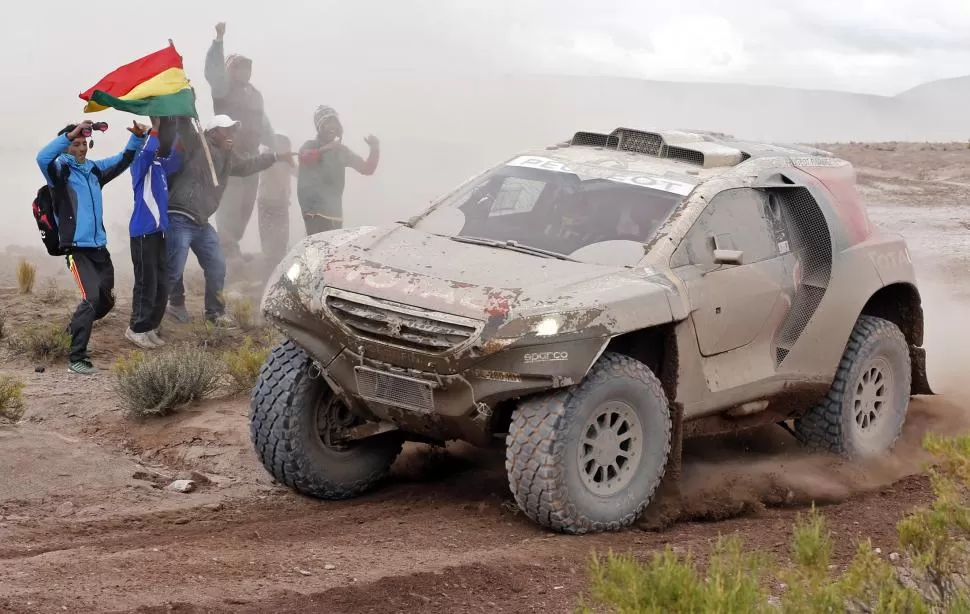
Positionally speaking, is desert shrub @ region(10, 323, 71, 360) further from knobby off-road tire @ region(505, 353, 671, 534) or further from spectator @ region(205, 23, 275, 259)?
knobby off-road tire @ region(505, 353, 671, 534)

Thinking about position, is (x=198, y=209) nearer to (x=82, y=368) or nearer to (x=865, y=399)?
(x=82, y=368)

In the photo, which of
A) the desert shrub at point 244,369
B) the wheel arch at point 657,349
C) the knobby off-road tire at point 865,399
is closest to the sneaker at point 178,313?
the desert shrub at point 244,369

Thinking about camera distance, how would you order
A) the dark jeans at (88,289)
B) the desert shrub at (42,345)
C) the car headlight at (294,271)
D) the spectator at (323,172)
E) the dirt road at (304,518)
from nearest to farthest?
the dirt road at (304,518), the car headlight at (294,271), the dark jeans at (88,289), the desert shrub at (42,345), the spectator at (323,172)

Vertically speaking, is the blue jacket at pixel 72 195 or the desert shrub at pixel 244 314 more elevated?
the blue jacket at pixel 72 195

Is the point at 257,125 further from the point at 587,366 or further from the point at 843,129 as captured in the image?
the point at 843,129

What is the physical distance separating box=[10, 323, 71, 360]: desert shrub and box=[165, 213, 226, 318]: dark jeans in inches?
56.9

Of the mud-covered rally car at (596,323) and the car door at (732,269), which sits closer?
the mud-covered rally car at (596,323)

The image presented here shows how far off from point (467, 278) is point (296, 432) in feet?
4.31

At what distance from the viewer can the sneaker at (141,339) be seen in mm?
11336

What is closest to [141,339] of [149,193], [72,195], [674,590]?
[149,193]

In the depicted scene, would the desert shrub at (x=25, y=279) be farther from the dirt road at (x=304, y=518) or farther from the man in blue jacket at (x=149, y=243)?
the dirt road at (x=304, y=518)

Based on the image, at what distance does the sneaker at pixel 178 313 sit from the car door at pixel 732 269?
21.7 ft

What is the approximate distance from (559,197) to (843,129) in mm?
69990

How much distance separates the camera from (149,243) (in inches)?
432
